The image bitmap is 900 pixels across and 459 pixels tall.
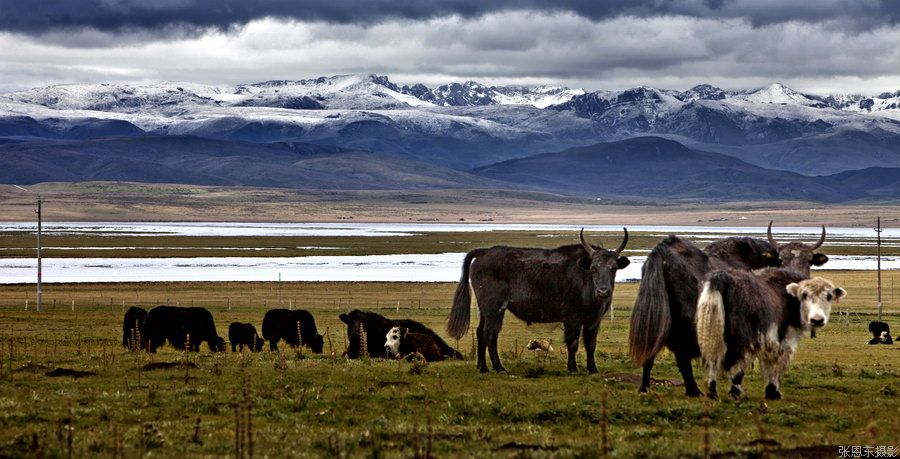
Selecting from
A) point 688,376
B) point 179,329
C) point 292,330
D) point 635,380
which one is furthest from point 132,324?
point 688,376

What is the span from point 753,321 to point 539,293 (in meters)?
5.36

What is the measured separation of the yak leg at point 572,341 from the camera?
2000 centimetres

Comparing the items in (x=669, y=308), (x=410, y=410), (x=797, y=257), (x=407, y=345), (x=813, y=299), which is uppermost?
(x=797, y=257)

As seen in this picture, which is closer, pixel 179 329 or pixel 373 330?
pixel 373 330

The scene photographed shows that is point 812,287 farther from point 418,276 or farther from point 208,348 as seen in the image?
point 418,276

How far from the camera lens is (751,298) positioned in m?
15.7

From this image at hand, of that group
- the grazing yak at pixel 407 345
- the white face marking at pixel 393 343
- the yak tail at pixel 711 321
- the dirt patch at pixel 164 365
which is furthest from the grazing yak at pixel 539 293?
A: the dirt patch at pixel 164 365

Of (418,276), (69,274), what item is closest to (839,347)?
(418,276)

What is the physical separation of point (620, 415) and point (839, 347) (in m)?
18.4

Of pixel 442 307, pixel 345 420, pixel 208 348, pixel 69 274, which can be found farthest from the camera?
pixel 69 274

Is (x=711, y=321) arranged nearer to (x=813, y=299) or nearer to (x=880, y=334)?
(x=813, y=299)

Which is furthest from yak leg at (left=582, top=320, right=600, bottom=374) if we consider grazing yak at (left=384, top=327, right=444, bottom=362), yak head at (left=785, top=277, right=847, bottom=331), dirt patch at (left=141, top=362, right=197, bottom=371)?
dirt patch at (left=141, top=362, right=197, bottom=371)

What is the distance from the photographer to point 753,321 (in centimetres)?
1565

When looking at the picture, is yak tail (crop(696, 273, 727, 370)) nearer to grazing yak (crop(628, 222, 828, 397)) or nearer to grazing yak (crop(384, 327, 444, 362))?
Answer: grazing yak (crop(628, 222, 828, 397))
